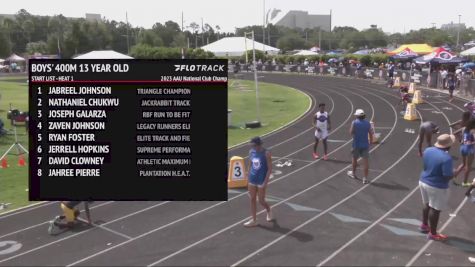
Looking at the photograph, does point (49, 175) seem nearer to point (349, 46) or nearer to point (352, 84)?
point (352, 84)

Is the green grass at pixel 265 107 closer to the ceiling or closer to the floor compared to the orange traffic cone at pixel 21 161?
closer to the ceiling

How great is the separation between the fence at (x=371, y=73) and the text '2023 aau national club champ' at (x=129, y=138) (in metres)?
27.7

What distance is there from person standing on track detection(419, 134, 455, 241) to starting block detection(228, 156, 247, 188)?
4.76m

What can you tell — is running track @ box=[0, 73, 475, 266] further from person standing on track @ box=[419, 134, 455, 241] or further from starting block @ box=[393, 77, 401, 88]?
starting block @ box=[393, 77, 401, 88]

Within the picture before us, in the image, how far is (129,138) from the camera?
18.1ft

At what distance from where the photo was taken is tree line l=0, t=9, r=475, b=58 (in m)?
42.8

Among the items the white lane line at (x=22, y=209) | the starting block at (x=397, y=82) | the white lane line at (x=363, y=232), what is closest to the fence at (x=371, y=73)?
the starting block at (x=397, y=82)

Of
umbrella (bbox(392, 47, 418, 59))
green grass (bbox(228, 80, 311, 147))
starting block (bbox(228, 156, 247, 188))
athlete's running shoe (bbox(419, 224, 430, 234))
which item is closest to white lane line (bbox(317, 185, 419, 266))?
athlete's running shoe (bbox(419, 224, 430, 234))

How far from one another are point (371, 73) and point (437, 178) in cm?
4002

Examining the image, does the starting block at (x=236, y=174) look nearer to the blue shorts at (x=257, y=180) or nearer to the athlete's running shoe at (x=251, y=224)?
the athlete's running shoe at (x=251, y=224)

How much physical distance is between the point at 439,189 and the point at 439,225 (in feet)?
4.58

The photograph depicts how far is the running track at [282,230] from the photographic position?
7.89 metres

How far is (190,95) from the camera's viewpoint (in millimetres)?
5469

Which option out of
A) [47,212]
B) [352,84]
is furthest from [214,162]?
[352,84]
